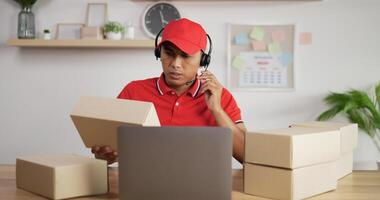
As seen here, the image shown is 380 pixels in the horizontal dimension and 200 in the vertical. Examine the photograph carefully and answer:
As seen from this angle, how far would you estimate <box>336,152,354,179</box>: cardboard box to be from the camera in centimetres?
164

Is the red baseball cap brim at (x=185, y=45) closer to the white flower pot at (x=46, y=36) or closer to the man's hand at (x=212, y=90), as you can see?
the man's hand at (x=212, y=90)

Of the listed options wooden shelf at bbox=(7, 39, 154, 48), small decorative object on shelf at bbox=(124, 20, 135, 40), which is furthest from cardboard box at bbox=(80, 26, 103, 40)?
small decorative object on shelf at bbox=(124, 20, 135, 40)

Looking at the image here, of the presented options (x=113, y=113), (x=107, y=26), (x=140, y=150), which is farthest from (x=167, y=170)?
(x=107, y=26)

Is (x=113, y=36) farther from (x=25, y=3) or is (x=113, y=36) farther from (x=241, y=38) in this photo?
(x=241, y=38)

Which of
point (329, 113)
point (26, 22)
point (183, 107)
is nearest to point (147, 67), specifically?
point (26, 22)

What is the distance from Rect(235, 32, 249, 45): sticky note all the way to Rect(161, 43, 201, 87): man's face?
4.68 ft

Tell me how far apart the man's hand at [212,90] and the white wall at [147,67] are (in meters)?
1.46

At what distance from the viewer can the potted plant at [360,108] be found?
3.20m

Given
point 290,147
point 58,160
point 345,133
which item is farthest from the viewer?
point 345,133

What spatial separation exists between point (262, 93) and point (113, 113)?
216 centimetres

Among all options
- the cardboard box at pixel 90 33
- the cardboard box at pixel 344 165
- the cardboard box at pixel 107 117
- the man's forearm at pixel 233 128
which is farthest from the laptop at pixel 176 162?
the cardboard box at pixel 90 33

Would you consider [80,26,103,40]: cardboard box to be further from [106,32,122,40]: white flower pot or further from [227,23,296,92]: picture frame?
[227,23,296,92]: picture frame

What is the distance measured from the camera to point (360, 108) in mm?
3354

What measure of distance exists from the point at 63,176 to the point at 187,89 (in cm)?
88
